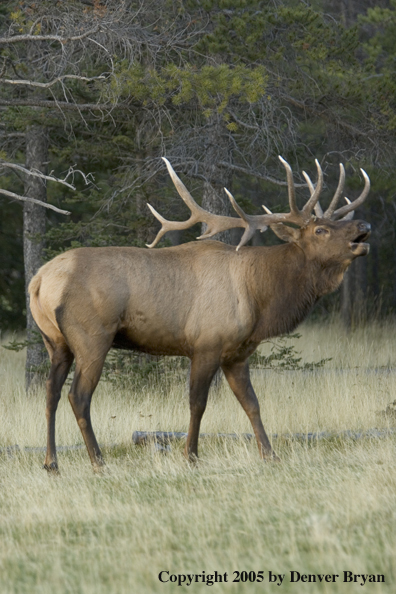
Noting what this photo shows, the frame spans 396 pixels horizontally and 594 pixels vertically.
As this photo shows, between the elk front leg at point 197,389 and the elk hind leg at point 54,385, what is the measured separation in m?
1.09

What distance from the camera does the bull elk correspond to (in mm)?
6527

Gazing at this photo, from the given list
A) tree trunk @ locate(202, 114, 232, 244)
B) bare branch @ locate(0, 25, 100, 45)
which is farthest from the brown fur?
tree trunk @ locate(202, 114, 232, 244)

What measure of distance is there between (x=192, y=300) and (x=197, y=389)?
75cm

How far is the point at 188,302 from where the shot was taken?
22.3 feet

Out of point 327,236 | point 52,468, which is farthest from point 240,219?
point 52,468

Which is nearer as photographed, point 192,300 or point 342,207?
point 192,300

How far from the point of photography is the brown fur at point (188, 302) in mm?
6527

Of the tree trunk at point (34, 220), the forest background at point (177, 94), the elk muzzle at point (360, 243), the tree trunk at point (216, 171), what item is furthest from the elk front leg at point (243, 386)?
the tree trunk at point (34, 220)

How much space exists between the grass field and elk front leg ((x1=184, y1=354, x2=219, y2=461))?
0.16 m

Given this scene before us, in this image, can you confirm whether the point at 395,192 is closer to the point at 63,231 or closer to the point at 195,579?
the point at 63,231

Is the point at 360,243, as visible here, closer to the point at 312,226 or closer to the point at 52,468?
→ the point at 312,226

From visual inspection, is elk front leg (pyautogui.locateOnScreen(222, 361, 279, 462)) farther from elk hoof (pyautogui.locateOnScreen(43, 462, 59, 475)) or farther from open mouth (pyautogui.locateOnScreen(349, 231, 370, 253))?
elk hoof (pyautogui.locateOnScreen(43, 462, 59, 475))

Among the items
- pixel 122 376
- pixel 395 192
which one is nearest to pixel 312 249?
pixel 122 376

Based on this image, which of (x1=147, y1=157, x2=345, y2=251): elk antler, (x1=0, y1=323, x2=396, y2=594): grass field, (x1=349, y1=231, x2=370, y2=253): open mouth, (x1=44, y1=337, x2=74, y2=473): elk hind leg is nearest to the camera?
(x1=0, y1=323, x2=396, y2=594): grass field
